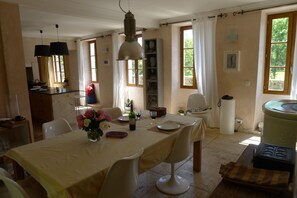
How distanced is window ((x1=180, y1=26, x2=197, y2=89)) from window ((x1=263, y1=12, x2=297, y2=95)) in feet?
5.13

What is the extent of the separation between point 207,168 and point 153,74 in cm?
295

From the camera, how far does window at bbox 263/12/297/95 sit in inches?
155

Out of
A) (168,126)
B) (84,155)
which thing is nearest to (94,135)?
(84,155)

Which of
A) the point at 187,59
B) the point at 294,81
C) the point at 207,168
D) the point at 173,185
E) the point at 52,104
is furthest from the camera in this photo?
the point at 187,59

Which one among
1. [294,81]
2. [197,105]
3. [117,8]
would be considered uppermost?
[117,8]

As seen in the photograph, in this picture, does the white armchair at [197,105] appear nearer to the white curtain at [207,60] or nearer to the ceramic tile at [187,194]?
the white curtain at [207,60]

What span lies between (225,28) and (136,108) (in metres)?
3.32

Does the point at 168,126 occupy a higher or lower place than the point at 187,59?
lower

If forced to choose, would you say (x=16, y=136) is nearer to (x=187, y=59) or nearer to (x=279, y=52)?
(x=187, y=59)

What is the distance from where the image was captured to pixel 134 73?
643cm

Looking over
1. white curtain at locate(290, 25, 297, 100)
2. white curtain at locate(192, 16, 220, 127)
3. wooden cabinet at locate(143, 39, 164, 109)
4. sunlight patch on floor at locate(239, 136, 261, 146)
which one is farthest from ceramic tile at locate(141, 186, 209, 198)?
wooden cabinet at locate(143, 39, 164, 109)

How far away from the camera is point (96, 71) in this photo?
7.48 meters

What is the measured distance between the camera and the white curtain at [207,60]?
14.5 ft

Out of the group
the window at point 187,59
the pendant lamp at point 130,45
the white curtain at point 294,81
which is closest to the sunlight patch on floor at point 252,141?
the white curtain at point 294,81
